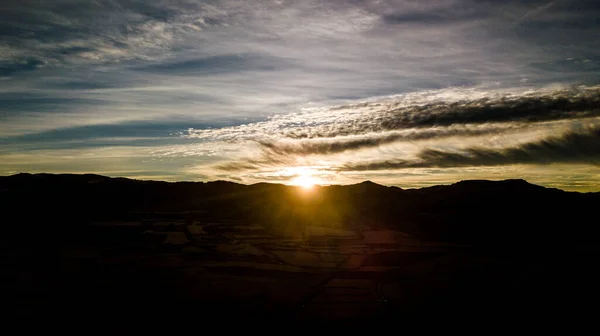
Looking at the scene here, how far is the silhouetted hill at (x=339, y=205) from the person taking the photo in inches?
2167

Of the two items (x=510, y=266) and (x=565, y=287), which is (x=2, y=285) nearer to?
(x=565, y=287)

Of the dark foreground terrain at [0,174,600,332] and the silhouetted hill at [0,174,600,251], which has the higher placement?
the silhouetted hill at [0,174,600,251]

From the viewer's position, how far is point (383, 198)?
7406 cm

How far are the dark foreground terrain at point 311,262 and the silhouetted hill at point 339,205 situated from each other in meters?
0.46

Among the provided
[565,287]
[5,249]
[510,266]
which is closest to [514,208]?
[510,266]

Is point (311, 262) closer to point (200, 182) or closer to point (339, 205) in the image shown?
point (339, 205)

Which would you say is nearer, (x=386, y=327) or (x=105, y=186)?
(x=386, y=327)

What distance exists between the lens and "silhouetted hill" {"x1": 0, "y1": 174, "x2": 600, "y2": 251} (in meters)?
55.0

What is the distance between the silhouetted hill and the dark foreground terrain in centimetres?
46

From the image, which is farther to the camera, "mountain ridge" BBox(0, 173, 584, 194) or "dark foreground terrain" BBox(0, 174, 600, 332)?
"mountain ridge" BBox(0, 173, 584, 194)

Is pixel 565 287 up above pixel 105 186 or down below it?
below

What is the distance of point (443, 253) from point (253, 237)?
Result: 60.4 feet

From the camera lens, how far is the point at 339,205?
2800 inches

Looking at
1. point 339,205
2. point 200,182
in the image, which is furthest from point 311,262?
point 200,182
